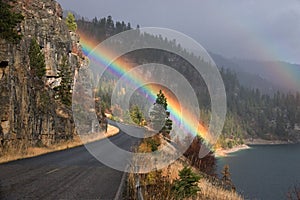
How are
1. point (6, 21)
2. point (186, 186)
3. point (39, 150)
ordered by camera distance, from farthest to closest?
point (39, 150) < point (6, 21) < point (186, 186)

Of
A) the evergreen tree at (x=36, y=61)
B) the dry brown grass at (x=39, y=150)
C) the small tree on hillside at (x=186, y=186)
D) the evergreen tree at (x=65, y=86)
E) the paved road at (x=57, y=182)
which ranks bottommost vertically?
the dry brown grass at (x=39, y=150)

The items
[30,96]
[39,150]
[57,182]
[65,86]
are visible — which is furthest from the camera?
[65,86]

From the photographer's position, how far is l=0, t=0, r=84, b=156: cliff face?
21.2 meters

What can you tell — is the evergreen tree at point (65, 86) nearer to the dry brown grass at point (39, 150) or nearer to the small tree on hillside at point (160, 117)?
the dry brown grass at point (39, 150)

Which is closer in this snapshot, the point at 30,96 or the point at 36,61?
the point at 30,96

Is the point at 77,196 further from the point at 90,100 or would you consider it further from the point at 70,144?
the point at 90,100

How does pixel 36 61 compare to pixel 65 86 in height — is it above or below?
above

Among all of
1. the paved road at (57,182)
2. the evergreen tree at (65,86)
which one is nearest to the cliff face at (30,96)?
the evergreen tree at (65,86)

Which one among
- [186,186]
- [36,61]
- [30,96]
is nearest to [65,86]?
[36,61]

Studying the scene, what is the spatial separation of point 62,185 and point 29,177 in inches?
80.5

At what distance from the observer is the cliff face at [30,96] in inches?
833

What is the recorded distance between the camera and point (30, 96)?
25.9m

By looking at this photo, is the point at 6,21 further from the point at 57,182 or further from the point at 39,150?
the point at 57,182

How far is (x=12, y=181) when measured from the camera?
1194 centimetres
